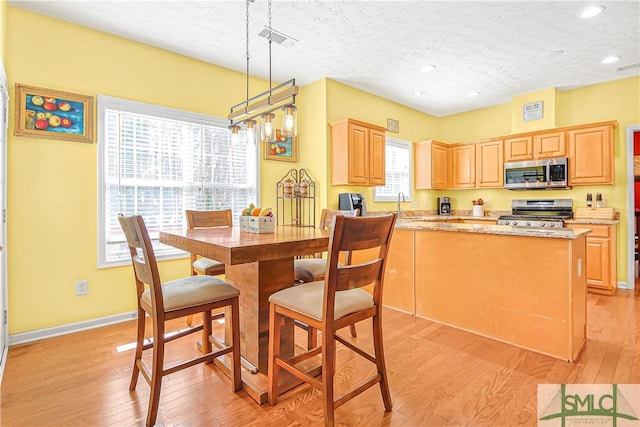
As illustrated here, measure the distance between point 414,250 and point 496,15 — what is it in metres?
2.18

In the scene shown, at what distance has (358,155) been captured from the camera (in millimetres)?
4102

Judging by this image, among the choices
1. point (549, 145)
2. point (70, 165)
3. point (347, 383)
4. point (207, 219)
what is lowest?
point (347, 383)

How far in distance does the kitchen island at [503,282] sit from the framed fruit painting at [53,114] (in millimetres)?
3048

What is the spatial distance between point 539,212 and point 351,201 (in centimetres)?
297

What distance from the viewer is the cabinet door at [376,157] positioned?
4.30 m

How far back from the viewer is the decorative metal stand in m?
4.14

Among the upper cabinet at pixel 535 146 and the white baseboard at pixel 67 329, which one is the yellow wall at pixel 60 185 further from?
the upper cabinet at pixel 535 146

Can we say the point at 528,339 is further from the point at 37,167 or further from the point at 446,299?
the point at 37,167

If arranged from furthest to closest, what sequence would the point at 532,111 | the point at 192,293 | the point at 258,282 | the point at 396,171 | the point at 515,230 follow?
the point at 396,171 < the point at 532,111 < the point at 515,230 < the point at 258,282 < the point at 192,293

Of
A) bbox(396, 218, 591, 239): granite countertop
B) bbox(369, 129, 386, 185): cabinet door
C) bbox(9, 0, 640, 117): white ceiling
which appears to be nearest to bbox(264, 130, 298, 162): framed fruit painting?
bbox(9, 0, 640, 117): white ceiling

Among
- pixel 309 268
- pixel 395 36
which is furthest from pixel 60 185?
pixel 395 36

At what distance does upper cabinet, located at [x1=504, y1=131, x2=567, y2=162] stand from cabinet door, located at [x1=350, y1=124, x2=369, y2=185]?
238 cm

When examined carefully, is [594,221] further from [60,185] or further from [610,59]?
[60,185]

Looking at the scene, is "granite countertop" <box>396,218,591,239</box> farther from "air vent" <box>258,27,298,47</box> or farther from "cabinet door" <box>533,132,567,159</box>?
"cabinet door" <box>533,132,567,159</box>
